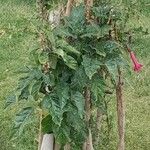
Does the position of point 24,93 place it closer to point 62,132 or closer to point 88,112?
point 62,132

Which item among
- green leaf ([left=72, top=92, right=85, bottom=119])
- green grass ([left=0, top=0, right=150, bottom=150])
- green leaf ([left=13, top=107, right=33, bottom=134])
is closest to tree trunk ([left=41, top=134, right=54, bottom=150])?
green leaf ([left=13, top=107, right=33, bottom=134])

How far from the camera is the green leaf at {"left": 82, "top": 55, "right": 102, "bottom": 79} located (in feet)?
8.87

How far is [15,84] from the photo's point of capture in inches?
239

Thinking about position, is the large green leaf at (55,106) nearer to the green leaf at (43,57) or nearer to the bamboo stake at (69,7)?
the green leaf at (43,57)

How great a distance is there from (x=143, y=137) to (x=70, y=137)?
2074 mm

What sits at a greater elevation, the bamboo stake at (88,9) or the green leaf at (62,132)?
the bamboo stake at (88,9)

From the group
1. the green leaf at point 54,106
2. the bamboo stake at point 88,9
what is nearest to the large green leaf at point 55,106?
the green leaf at point 54,106

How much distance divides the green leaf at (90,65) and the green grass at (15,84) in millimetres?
336

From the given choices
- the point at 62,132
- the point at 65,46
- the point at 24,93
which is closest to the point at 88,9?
the point at 65,46

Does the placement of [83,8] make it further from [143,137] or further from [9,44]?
[9,44]

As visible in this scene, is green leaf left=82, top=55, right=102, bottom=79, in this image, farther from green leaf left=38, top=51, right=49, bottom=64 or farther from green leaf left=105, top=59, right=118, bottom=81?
green leaf left=38, top=51, right=49, bottom=64

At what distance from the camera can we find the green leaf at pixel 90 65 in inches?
106

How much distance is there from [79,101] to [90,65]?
204 mm

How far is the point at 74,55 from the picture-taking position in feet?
9.32
